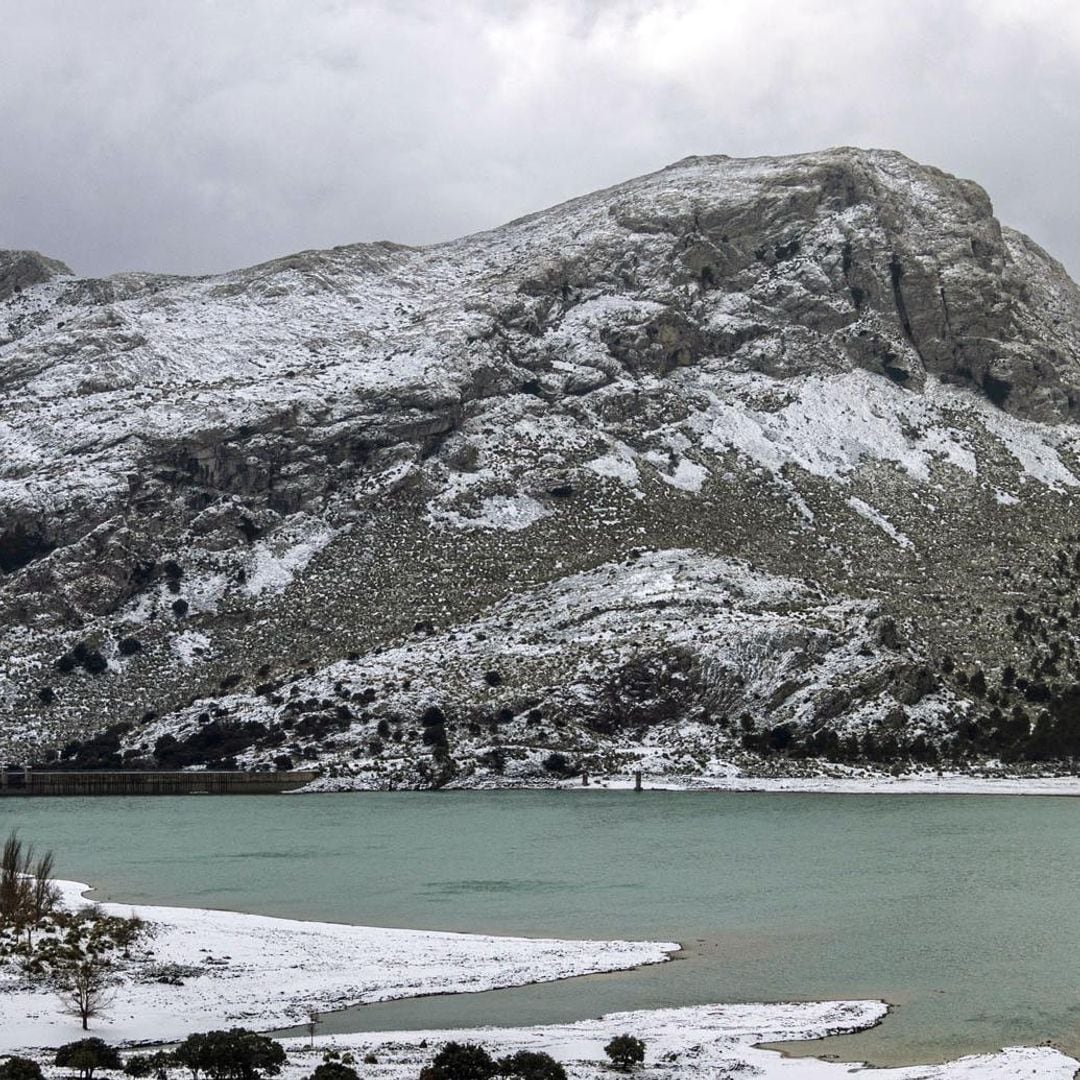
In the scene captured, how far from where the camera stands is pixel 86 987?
110 feet

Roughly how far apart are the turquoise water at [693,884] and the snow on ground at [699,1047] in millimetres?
1244

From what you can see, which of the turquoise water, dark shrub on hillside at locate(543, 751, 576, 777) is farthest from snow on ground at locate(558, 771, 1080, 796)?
the turquoise water

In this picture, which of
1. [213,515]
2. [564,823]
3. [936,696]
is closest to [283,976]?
[564,823]

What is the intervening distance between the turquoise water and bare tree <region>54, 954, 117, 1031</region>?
5423mm

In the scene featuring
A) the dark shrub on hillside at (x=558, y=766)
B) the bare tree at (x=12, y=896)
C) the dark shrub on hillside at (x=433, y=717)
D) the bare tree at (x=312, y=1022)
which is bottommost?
the bare tree at (x=312, y=1022)

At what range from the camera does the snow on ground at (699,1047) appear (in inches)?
1156

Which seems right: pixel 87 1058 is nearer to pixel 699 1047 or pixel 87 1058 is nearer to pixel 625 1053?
pixel 625 1053

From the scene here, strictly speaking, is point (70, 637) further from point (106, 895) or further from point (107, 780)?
point (106, 895)

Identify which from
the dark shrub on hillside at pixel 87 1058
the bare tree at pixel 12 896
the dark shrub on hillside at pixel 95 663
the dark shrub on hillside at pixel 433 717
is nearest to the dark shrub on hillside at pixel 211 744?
the dark shrub on hillside at pixel 433 717

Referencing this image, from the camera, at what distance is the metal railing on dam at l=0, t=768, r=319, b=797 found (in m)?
124

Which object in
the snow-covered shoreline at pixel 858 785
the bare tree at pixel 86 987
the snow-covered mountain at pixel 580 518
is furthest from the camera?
the snow-covered mountain at pixel 580 518

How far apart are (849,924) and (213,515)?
120 m

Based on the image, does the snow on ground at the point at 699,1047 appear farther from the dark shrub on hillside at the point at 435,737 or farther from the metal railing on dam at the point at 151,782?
the metal railing on dam at the point at 151,782

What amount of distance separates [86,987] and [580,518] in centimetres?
12345
